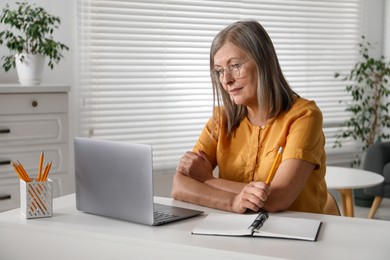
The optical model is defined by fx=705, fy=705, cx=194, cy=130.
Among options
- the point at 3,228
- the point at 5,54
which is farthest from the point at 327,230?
the point at 5,54

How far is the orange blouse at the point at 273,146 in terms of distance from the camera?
2.38 metres

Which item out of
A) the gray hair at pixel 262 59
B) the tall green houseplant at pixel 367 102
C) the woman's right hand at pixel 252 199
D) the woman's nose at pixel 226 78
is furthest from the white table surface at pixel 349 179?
the woman's right hand at pixel 252 199

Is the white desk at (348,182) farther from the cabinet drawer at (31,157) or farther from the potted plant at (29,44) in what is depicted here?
the potted plant at (29,44)

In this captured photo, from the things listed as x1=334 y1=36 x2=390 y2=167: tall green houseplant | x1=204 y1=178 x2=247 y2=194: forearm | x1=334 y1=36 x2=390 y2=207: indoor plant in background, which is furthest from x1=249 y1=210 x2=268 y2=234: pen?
x1=334 y1=36 x2=390 y2=167: tall green houseplant

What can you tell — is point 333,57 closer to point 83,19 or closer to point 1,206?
point 83,19

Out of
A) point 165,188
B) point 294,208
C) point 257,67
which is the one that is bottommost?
point 165,188

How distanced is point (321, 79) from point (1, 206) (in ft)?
10.6

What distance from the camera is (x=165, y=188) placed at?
17.0 ft

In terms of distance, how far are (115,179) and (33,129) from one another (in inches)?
76.3

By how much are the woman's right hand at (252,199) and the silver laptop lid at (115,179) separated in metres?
0.32

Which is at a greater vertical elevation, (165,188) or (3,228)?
(3,228)

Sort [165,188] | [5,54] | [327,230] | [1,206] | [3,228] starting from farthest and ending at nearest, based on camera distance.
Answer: [165,188]
[5,54]
[1,206]
[3,228]
[327,230]

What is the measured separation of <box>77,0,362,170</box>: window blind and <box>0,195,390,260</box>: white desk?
104 inches

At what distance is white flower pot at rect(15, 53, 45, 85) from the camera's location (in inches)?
156
